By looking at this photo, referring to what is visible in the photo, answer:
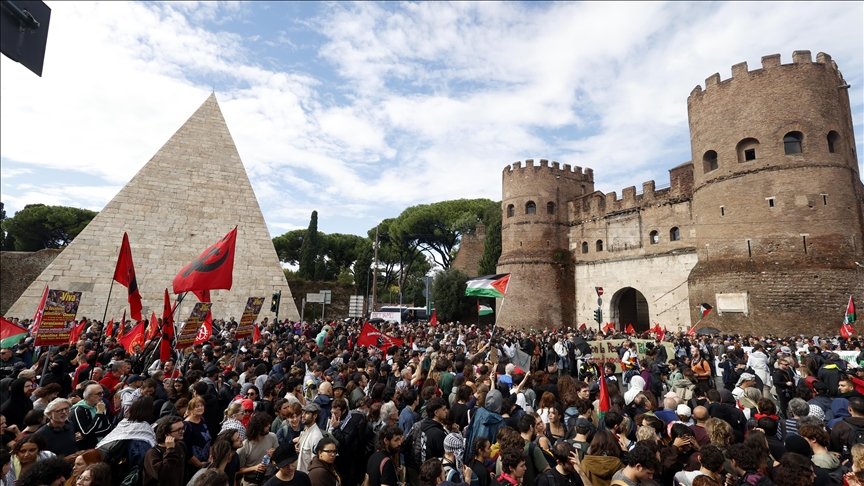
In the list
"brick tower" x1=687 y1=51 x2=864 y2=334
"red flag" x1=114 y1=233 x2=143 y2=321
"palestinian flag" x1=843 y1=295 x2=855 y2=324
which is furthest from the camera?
"brick tower" x1=687 y1=51 x2=864 y2=334

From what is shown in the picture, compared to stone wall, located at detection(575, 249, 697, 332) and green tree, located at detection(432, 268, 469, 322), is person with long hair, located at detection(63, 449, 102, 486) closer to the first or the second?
stone wall, located at detection(575, 249, 697, 332)

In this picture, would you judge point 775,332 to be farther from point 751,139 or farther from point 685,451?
point 685,451

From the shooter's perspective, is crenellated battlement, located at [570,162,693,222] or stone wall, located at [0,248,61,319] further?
stone wall, located at [0,248,61,319]

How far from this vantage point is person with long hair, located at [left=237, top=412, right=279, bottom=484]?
354 cm

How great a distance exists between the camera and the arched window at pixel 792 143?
16.8 metres

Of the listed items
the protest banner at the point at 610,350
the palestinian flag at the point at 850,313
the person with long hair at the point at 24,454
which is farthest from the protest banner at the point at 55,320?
the palestinian flag at the point at 850,313

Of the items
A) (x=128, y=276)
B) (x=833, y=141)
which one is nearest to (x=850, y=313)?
(x=833, y=141)

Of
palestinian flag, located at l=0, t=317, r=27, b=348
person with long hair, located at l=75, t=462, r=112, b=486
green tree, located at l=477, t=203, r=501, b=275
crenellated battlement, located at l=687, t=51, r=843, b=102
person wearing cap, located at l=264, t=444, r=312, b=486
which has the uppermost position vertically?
crenellated battlement, located at l=687, t=51, r=843, b=102

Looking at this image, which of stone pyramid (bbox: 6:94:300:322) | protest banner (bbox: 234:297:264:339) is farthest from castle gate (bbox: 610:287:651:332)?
protest banner (bbox: 234:297:264:339)

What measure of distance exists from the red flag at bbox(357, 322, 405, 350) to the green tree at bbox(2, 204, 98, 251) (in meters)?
41.1

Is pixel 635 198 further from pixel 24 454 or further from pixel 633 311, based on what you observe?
pixel 24 454

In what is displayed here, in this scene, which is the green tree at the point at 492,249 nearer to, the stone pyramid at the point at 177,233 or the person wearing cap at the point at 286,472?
the stone pyramid at the point at 177,233

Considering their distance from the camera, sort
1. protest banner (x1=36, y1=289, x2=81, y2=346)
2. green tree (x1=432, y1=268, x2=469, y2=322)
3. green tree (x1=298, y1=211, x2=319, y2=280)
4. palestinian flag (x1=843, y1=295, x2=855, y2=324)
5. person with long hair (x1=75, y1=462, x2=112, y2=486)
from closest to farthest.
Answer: person with long hair (x1=75, y1=462, x2=112, y2=486) < protest banner (x1=36, y1=289, x2=81, y2=346) < palestinian flag (x1=843, y1=295, x2=855, y2=324) < green tree (x1=432, y1=268, x2=469, y2=322) < green tree (x1=298, y1=211, x2=319, y2=280)

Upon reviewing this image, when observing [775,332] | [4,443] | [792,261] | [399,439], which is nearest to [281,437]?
[399,439]
